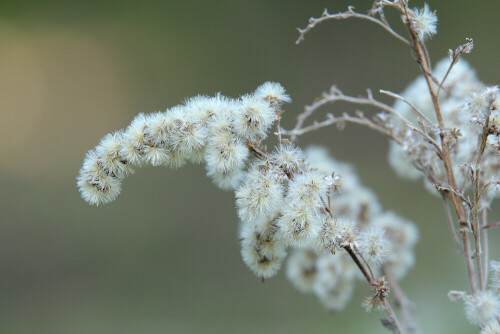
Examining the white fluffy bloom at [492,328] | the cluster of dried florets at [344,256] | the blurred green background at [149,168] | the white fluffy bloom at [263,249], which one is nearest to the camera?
the white fluffy bloom at [492,328]

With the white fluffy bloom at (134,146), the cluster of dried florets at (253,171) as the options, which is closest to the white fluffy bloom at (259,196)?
the cluster of dried florets at (253,171)

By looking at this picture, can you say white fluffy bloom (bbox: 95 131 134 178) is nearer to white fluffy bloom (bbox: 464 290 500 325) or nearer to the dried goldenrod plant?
the dried goldenrod plant

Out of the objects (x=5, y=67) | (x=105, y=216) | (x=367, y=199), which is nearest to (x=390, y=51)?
(x=105, y=216)

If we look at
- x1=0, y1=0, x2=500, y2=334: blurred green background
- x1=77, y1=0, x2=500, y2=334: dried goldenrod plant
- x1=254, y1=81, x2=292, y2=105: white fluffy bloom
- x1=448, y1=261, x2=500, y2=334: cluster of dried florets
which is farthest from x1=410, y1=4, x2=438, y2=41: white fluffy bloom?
x1=0, y1=0, x2=500, y2=334: blurred green background

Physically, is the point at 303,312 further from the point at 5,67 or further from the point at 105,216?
the point at 5,67

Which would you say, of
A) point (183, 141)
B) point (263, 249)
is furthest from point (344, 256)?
point (183, 141)

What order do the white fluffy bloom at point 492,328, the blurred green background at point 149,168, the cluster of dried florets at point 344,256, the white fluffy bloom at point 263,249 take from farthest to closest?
1. the blurred green background at point 149,168
2. the cluster of dried florets at point 344,256
3. the white fluffy bloom at point 263,249
4. the white fluffy bloom at point 492,328

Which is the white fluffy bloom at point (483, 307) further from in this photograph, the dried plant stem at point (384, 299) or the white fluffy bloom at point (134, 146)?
the white fluffy bloom at point (134, 146)
